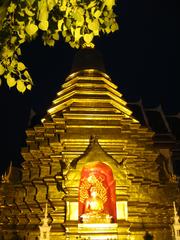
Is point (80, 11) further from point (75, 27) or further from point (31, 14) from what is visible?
point (31, 14)

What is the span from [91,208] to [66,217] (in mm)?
800

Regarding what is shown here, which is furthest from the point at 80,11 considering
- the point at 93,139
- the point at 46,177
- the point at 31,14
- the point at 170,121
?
the point at 170,121

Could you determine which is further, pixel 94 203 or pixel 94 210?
pixel 94 203

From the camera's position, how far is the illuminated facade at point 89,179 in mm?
11164

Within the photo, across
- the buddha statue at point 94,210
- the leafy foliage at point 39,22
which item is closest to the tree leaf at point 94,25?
the leafy foliage at point 39,22

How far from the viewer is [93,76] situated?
14.4 m

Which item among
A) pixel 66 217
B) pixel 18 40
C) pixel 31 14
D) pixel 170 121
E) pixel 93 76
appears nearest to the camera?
pixel 31 14

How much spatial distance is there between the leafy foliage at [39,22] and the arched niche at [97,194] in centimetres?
671

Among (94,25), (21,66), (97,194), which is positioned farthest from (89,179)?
(94,25)

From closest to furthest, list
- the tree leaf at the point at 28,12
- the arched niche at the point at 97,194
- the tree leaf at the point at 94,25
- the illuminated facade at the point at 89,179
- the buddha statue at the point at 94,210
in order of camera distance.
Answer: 1. the tree leaf at the point at 28,12
2. the tree leaf at the point at 94,25
3. the buddha statue at the point at 94,210
4. the arched niche at the point at 97,194
5. the illuminated facade at the point at 89,179

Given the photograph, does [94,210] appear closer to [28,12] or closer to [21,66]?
[21,66]

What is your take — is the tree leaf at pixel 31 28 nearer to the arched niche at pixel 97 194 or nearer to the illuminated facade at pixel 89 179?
the illuminated facade at pixel 89 179

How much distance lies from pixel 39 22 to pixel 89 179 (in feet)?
26.0

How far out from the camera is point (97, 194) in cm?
1152
